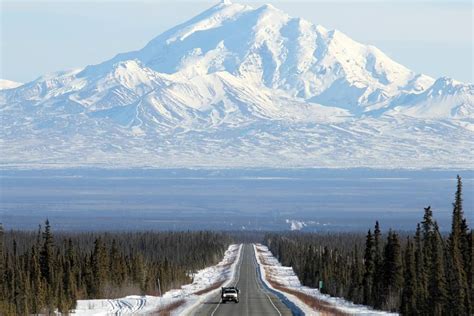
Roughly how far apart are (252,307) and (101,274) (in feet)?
93.1

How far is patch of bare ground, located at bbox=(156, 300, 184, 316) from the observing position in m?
69.9

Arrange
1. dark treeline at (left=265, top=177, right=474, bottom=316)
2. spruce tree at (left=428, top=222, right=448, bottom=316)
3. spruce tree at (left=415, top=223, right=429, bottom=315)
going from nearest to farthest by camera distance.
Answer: spruce tree at (left=428, top=222, right=448, bottom=316) < dark treeline at (left=265, top=177, right=474, bottom=316) < spruce tree at (left=415, top=223, right=429, bottom=315)

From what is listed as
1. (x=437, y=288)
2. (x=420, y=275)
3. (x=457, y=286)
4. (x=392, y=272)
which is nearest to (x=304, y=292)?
(x=392, y=272)

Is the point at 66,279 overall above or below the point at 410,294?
below

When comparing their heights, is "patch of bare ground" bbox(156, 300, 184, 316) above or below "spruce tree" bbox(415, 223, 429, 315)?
below

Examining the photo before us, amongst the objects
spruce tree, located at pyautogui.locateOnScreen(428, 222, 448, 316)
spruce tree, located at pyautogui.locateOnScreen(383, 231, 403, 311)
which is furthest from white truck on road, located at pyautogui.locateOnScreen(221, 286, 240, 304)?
spruce tree, located at pyautogui.locateOnScreen(428, 222, 448, 316)

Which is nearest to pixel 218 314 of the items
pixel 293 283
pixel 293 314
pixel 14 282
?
pixel 293 314

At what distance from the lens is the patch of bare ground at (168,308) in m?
69.9

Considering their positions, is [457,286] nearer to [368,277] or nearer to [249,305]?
[249,305]

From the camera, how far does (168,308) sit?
3000 inches

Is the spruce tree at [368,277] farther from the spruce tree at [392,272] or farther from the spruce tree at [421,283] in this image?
the spruce tree at [421,283]

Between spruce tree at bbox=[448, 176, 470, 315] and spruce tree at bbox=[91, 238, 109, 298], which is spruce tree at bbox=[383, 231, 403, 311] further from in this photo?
spruce tree at bbox=[91, 238, 109, 298]

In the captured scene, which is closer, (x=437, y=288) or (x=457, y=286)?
(x=457, y=286)

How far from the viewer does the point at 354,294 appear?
3957 inches
